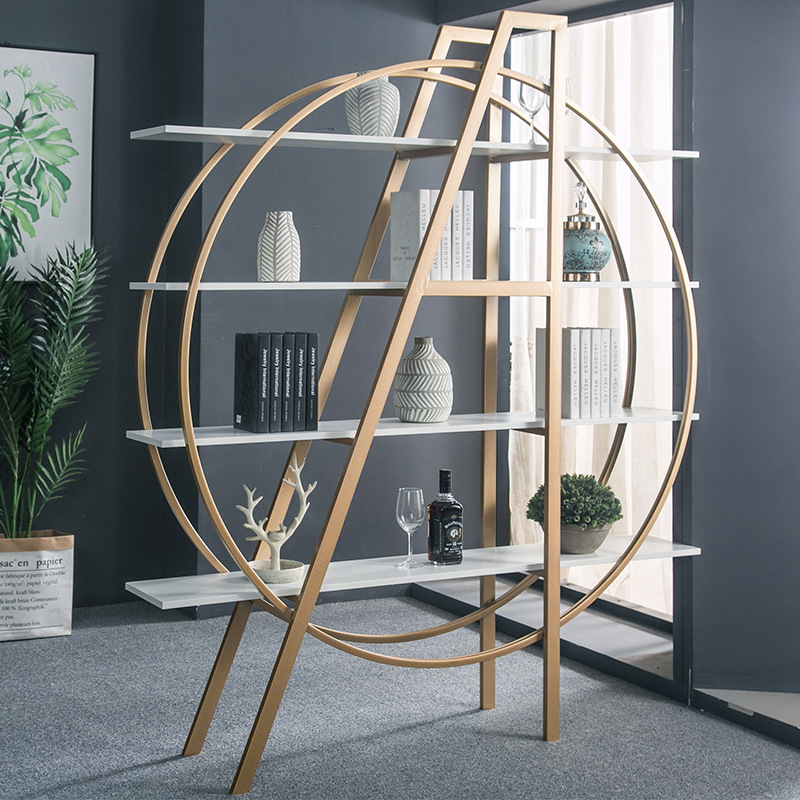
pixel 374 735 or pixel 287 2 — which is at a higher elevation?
pixel 287 2

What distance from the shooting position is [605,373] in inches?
124

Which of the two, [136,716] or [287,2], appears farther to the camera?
[287,2]

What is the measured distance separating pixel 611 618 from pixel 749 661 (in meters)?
0.79

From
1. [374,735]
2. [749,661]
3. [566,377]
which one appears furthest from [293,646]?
[749,661]

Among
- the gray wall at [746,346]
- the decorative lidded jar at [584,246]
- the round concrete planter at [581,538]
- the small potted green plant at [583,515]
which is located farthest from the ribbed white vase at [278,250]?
the gray wall at [746,346]

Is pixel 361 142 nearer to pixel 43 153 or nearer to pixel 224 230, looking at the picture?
pixel 224 230

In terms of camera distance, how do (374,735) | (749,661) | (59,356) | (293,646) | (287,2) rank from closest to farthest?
1. (293,646)
2. (374,735)
3. (749,661)
4. (59,356)
5. (287,2)

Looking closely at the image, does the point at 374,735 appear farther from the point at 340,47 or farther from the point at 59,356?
the point at 340,47

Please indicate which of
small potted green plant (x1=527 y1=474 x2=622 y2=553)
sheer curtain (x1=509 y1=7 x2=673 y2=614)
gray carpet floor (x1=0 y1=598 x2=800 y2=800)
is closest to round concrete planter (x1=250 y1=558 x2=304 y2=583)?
gray carpet floor (x1=0 y1=598 x2=800 y2=800)

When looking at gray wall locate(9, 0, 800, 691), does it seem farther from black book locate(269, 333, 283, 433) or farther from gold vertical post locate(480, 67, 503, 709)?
black book locate(269, 333, 283, 433)

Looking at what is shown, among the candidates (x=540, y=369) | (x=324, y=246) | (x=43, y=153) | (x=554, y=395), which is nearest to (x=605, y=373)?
(x=540, y=369)

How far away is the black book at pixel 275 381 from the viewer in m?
2.72

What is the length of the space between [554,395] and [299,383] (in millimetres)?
671

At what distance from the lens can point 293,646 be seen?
262 centimetres
